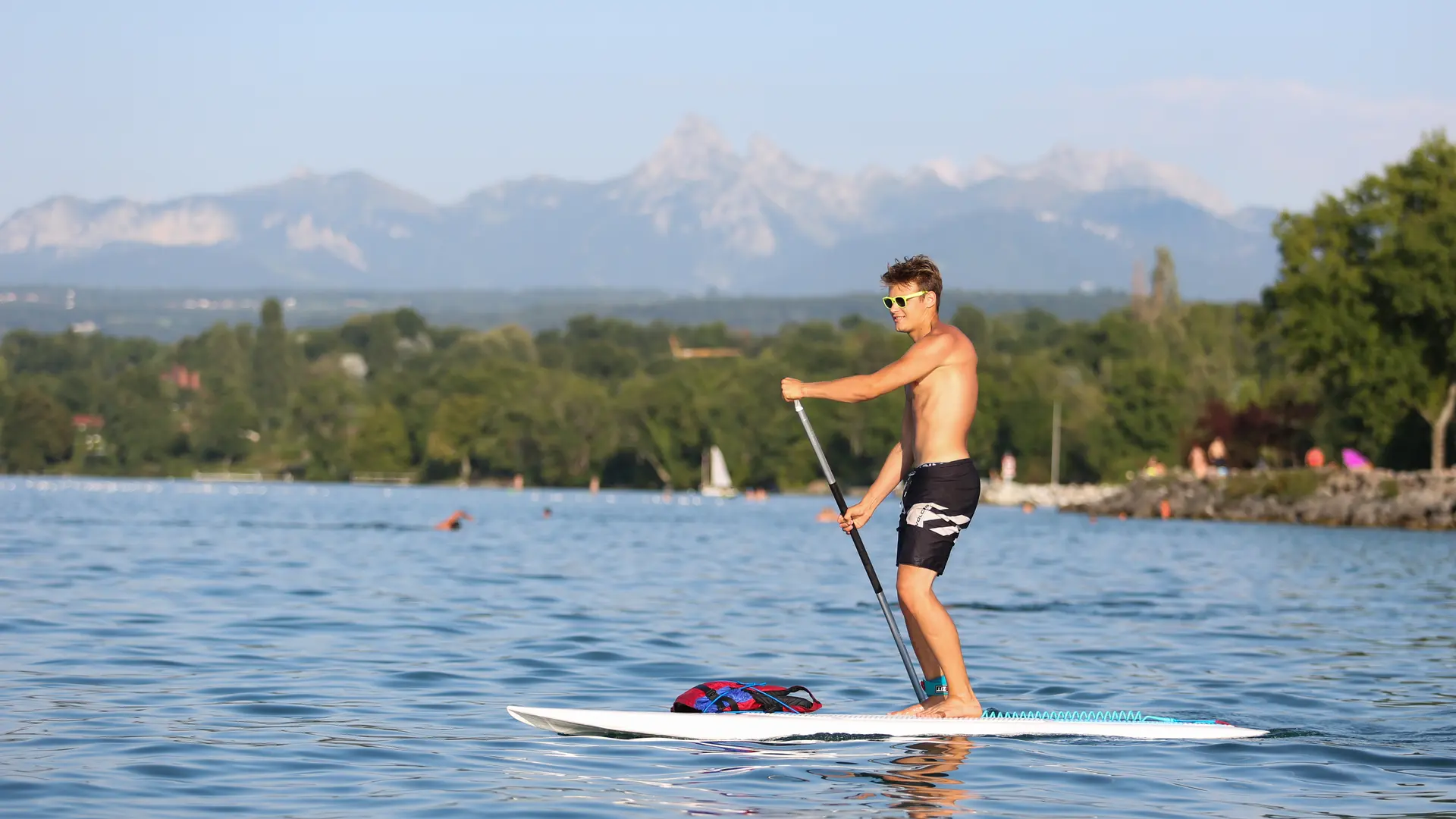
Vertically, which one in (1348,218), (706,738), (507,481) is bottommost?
(507,481)

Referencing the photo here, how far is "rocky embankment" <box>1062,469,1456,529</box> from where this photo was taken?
6950cm

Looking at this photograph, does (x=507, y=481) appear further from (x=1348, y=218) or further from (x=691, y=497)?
(x=1348, y=218)

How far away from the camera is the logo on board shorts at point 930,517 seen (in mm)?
11906

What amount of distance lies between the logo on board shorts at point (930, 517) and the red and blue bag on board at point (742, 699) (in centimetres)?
153

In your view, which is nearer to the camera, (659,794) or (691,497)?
(659,794)

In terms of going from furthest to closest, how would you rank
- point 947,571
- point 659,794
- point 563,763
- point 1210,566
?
point 1210,566
point 947,571
point 563,763
point 659,794

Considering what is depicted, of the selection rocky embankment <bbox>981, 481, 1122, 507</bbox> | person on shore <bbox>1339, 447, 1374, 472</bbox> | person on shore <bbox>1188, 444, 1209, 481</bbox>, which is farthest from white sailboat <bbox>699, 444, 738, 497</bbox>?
person on shore <bbox>1339, 447, 1374, 472</bbox>

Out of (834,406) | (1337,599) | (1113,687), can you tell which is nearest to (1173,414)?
(834,406)

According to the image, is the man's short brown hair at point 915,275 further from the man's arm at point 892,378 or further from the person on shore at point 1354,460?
the person on shore at point 1354,460

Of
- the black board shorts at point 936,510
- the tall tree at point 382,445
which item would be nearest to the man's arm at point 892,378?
the black board shorts at point 936,510

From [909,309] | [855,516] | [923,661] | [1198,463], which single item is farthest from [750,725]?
[1198,463]

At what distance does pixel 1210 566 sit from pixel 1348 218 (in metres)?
44.9

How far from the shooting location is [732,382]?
170 metres

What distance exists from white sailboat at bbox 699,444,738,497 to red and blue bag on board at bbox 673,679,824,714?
112 metres
